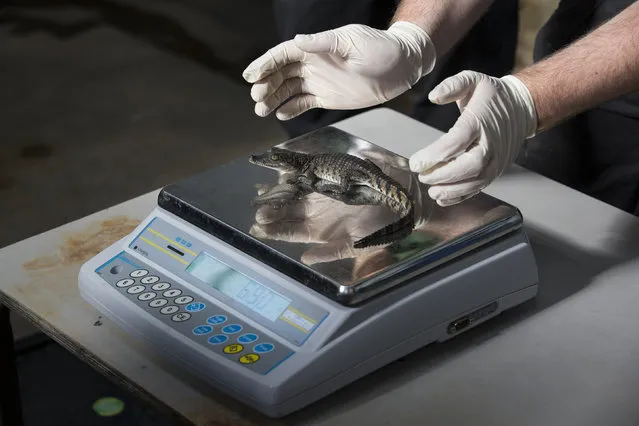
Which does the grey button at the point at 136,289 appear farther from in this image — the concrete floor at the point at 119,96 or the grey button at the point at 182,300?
the concrete floor at the point at 119,96

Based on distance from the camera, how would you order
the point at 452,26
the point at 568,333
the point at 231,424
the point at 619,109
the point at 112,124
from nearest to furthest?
1. the point at 231,424
2. the point at 568,333
3. the point at 452,26
4. the point at 619,109
5. the point at 112,124

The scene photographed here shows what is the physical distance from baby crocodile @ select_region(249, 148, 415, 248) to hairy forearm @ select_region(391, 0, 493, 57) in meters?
0.32

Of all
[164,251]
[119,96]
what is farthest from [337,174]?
[119,96]

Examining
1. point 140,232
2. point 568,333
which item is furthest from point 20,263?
point 568,333

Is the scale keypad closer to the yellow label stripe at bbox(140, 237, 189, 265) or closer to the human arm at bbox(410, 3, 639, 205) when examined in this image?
the yellow label stripe at bbox(140, 237, 189, 265)

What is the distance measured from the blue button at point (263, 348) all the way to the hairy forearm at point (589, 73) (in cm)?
52

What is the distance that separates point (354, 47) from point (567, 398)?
56 cm

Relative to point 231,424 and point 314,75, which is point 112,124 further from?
point 231,424

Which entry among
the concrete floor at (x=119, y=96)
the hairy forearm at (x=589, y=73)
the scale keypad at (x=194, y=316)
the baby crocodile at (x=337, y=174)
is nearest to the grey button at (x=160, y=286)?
the scale keypad at (x=194, y=316)

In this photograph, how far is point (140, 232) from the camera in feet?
4.11

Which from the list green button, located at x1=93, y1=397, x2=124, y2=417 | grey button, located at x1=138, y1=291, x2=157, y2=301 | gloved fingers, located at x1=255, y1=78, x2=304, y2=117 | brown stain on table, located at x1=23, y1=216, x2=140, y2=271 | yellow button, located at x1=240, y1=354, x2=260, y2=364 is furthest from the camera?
green button, located at x1=93, y1=397, x2=124, y2=417

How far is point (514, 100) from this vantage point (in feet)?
4.25

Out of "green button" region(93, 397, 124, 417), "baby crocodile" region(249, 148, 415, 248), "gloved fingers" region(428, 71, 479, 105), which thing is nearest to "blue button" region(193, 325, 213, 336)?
"baby crocodile" region(249, 148, 415, 248)

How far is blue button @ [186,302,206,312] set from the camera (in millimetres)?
1131
